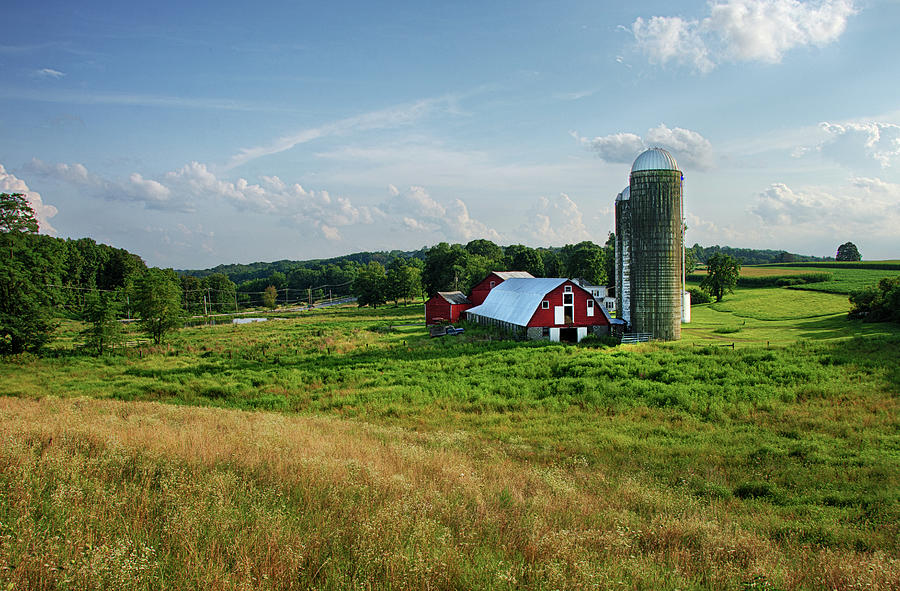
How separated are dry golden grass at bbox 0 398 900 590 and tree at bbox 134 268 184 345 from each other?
93.0ft

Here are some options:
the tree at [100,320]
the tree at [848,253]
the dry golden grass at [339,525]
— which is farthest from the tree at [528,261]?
the tree at [848,253]

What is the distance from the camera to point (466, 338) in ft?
115

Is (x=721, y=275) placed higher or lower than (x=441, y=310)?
higher

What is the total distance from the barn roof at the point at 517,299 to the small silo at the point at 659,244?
5.90m

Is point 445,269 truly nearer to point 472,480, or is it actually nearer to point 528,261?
point 528,261

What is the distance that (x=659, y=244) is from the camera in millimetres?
32875

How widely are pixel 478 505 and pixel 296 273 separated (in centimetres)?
15370

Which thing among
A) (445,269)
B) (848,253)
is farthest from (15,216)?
(848,253)

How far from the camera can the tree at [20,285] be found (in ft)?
86.5

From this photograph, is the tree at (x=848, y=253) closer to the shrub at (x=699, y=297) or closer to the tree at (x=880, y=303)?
the shrub at (x=699, y=297)

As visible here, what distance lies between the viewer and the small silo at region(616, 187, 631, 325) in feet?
123

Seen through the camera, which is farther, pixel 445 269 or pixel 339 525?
pixel 445 269

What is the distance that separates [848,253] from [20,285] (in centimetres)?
14843

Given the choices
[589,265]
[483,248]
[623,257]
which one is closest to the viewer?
[623,257]
